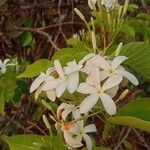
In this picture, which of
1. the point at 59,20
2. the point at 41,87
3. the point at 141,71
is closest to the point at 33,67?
the point at 41,87

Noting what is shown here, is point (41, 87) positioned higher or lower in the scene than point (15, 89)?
higher

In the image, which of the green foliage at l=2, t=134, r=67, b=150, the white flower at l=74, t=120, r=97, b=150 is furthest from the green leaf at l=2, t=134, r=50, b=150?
the white flower at l=74, t=120, r=97, b=150

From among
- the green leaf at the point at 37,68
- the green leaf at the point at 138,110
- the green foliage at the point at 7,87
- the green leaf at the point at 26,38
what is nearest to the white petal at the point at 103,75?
the green leaf at the point at 138,110

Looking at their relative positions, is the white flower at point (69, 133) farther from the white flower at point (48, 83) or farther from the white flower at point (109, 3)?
the white flower at point (109, 3)

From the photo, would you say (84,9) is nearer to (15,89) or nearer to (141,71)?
(15,89)

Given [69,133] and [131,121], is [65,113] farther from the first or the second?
[131,121]

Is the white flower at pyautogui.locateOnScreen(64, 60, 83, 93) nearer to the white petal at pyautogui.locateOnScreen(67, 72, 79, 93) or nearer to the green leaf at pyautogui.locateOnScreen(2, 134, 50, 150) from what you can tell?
the white petal at pyautogui.locateOnScreen(67, 72, 79, 93)
